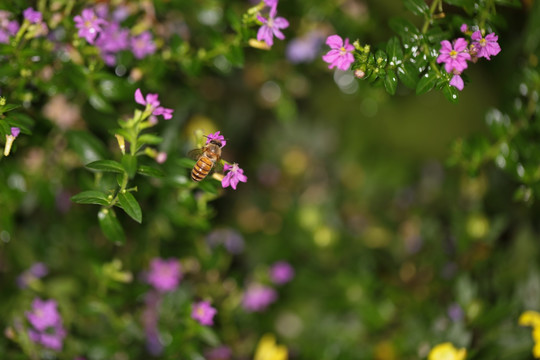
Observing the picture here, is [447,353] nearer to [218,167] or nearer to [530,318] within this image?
[530,318]

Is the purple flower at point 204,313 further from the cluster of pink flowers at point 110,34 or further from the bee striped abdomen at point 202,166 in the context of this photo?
the cluster of pink flowers at point 110,34

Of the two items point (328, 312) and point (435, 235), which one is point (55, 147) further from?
point (435, 235)

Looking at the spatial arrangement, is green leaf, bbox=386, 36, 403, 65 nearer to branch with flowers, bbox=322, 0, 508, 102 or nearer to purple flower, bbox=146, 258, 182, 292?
branch with flowers, bbox=322, 0, 508, 102

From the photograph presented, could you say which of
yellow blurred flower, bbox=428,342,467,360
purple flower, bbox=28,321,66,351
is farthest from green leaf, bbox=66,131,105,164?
yellow blurred flower, bbox=428,342,467,360

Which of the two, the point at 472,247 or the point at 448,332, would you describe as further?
the point at 472,247

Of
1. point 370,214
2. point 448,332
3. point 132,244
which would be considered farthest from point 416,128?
point 132,244

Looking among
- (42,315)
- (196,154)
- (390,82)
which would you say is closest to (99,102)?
(196,154)
